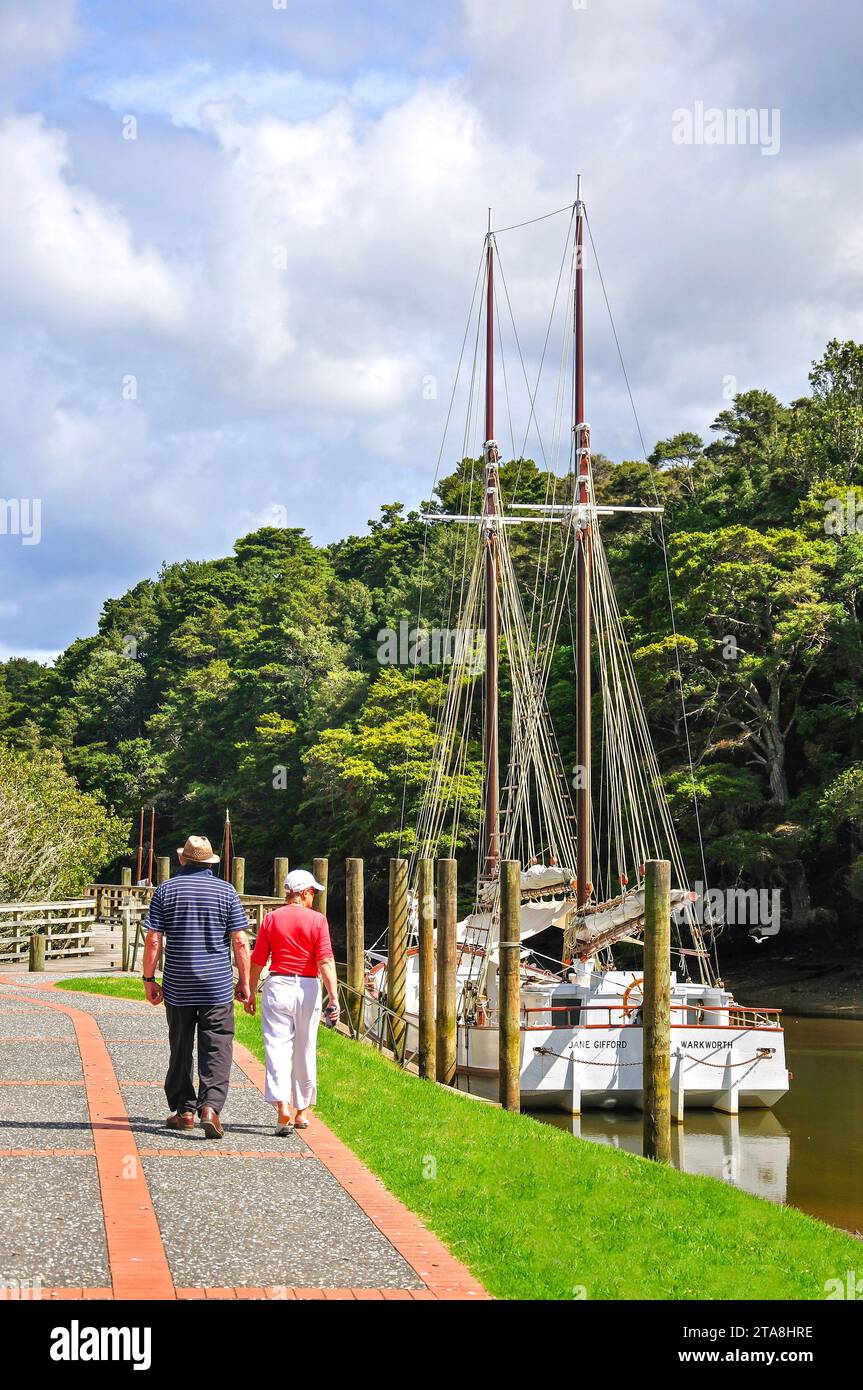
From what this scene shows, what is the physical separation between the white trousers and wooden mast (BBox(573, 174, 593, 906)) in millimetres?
17476

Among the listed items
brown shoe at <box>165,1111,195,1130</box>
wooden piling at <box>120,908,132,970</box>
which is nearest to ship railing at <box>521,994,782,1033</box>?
wooden piling at <box>120,908,132,970</box>

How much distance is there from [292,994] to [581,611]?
67.9 feet

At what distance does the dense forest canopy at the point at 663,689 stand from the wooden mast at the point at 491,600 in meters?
6.84

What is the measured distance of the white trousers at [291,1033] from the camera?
34.7 feet

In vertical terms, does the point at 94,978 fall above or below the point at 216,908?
below

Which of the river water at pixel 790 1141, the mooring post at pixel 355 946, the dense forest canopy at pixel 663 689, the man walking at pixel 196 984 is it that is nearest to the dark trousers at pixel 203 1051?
the man walking at pixel 196 984

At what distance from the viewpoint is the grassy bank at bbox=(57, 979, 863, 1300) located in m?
7.72

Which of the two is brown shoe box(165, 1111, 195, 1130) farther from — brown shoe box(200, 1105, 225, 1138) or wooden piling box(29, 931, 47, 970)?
wooden piling box(29, 931, 47, 970)

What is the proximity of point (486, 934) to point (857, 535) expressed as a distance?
1949 cm

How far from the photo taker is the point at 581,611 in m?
30.5
